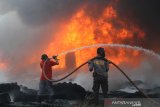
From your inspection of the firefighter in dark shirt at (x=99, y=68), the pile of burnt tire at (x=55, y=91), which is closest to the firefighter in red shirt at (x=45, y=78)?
the pile of burnt tire at (x=55, y=91)

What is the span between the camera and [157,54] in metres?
30.5

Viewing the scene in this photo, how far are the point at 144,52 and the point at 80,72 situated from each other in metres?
4.22

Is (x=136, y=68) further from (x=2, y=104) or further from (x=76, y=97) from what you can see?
(x=2, y=104)

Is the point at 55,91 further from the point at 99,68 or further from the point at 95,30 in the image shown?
the point at 99,68

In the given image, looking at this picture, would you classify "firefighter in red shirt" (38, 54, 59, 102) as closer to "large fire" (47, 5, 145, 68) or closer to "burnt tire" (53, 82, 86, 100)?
"burnt tire" (53, 82, 86, 100)

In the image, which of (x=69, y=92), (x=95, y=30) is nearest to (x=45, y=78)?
(x=69, y=92)

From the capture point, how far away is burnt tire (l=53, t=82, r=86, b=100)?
23.4 meters

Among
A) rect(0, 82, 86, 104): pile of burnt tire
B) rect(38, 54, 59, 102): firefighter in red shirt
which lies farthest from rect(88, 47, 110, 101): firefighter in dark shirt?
rect(0, 82, 86, 104): pile of burnt tire

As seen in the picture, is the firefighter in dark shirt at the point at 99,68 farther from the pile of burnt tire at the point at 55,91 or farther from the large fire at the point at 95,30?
the large fire at the point at 95,30

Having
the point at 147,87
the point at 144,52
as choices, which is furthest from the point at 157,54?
the point at 147,87

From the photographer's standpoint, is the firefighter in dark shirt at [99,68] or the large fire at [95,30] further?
the large fire at [95,30]

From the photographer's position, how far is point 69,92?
2398cm

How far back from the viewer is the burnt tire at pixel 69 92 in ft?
76.8

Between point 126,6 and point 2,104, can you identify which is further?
point 126,6
